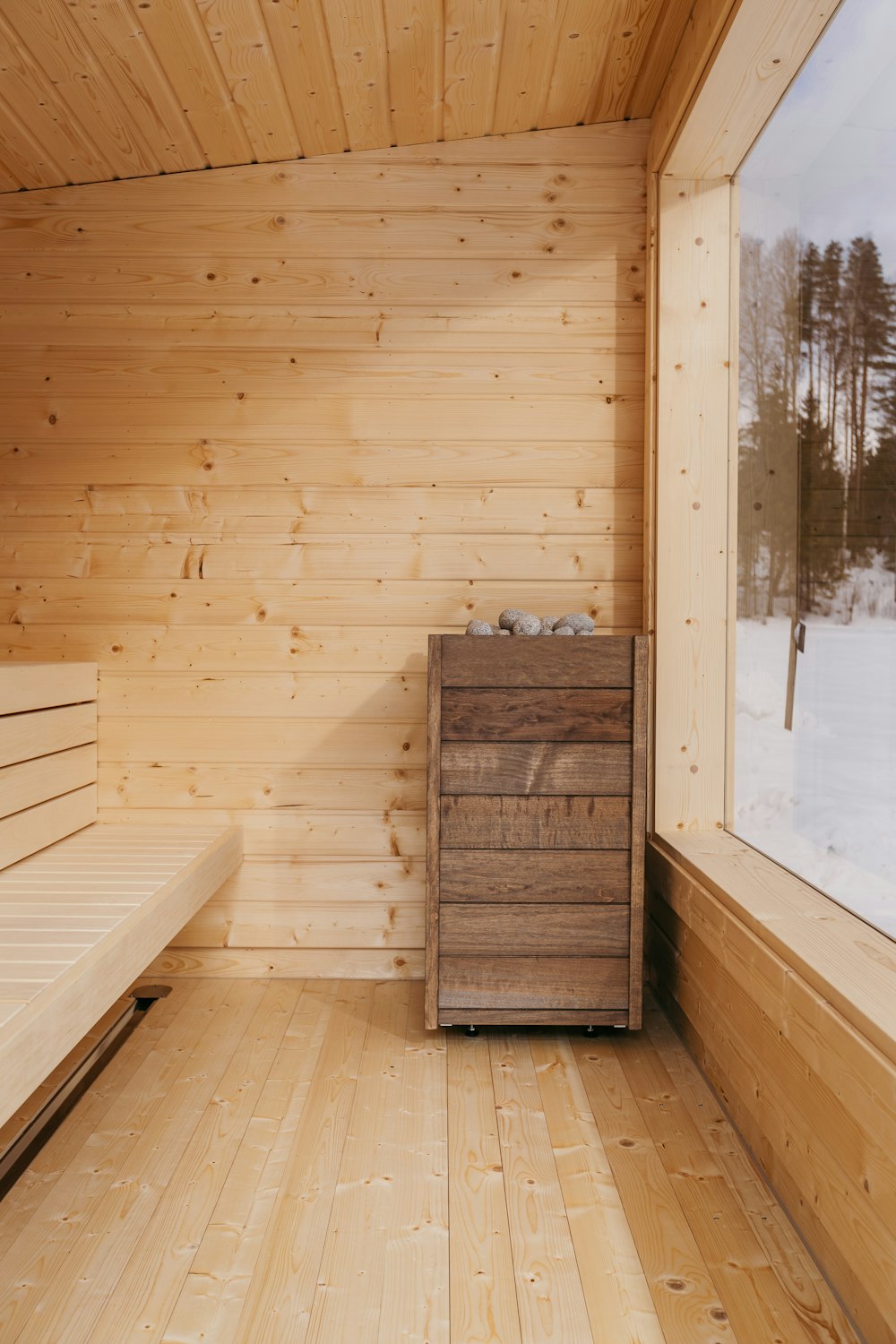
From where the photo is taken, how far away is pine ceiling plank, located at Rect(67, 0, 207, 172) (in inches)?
82.6

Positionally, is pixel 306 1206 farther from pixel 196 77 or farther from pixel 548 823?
pixel 196 77

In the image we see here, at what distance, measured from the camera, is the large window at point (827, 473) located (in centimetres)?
157

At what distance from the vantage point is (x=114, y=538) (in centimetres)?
281

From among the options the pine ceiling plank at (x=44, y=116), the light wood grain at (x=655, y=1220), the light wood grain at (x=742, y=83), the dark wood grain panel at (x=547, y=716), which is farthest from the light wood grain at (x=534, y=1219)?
the pine ceiling plank at (x=44, y=116)

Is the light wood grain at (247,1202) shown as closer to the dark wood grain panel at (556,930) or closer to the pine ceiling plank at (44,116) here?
the dark wood grain panel at (556,930)

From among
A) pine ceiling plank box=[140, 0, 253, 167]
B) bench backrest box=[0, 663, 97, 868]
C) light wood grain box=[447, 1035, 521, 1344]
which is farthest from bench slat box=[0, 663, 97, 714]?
pine ceiling plank box=[140, 0, 253, 167]

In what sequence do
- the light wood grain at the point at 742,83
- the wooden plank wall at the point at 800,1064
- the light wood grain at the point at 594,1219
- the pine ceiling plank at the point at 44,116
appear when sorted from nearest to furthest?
1. the wooden plank wall at the point at 800,1064
2. the light wood grain at the point at 594,1219
3. the light wood grain at the point at 742,83
4. the pine ceiling plank at the point at 44,116

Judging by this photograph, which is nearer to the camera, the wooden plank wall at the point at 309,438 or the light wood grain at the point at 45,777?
the light wood grain at the point at 45,777

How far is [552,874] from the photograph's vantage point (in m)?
2.38

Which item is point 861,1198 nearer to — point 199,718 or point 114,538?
point 199,718

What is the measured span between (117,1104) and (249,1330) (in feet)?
2.57

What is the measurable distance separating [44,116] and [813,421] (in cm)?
193

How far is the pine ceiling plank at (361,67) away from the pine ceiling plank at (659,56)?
638mm

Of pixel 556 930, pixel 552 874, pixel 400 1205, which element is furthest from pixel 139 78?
pixel 400 1205
